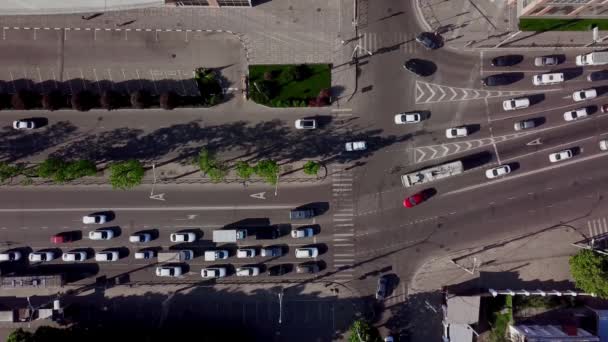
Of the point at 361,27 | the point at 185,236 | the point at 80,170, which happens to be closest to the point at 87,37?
the point at 80,170

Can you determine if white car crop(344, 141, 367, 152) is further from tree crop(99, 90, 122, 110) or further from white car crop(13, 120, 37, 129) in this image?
white car crop(13, 120, 37, 129)

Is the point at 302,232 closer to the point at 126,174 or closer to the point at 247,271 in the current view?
the point at 247,271

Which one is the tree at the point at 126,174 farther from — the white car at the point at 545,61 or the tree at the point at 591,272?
the tree at the point at 591,272

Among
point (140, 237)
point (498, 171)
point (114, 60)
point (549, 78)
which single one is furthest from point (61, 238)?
point (549, 78)

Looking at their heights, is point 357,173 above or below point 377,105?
below

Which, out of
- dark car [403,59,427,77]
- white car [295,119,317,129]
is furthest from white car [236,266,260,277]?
dark car [403,59,427,77]

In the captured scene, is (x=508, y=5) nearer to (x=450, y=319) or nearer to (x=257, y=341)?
(x=450, y=319)
